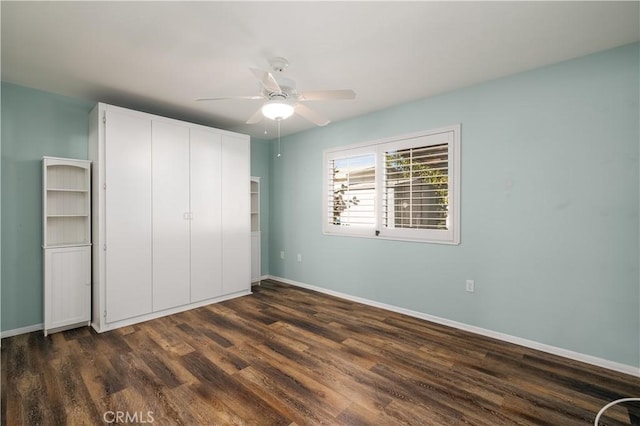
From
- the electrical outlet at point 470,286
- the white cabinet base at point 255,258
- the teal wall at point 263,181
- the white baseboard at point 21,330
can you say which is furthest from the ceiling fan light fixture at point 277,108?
the white baseboard at point 21,330

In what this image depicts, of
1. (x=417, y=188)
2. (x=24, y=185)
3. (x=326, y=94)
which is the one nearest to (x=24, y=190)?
(x=24, y=185)

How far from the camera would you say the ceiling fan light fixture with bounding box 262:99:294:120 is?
2447mm

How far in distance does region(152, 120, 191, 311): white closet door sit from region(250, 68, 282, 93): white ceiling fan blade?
1.88 metres

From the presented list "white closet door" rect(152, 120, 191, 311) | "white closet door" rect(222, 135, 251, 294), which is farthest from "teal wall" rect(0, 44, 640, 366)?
"white closet door" rect(222, 135, 251, 294)

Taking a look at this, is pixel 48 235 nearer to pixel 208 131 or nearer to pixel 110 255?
pixel 110 255

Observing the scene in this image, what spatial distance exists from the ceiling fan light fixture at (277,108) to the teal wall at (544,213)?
1.74 meters

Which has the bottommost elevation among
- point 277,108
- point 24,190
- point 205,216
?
point 205,216

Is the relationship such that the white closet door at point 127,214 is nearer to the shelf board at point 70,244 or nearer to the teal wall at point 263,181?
the shelf board at point 70,244

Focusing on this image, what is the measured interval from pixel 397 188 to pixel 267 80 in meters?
2.16

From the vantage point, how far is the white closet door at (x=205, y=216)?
390 cm

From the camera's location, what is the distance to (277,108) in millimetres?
2475

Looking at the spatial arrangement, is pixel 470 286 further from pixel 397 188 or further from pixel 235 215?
pixel 235 215

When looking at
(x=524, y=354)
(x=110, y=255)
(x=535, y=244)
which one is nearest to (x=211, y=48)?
(x=110, y=255)

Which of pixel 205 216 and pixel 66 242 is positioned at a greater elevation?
pixel 205 216
